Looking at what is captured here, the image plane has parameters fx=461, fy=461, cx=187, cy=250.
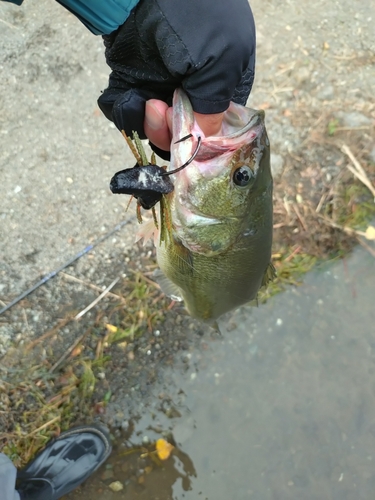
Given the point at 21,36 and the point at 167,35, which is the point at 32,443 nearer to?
the point at 167,35

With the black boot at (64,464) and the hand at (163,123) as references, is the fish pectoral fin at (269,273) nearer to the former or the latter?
the hand at (163,123)

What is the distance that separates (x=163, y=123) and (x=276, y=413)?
1.94 metres

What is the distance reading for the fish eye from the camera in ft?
5.09

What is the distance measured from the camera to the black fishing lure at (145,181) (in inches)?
53.1

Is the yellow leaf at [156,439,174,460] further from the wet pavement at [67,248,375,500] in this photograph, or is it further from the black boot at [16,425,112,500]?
the black boot at [16,425,112,500]

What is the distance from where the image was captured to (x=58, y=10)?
333 cm

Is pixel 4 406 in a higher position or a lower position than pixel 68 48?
lower

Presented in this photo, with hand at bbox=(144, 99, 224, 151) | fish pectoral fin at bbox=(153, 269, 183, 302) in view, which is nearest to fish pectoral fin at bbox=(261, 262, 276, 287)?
fish pectoral fin at bbox=(153, 269, 183, 302)

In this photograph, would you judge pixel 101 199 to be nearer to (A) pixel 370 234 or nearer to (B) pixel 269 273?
(B) pixel 269 273

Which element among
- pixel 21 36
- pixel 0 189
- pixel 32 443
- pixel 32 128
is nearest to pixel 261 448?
pixel 32 443

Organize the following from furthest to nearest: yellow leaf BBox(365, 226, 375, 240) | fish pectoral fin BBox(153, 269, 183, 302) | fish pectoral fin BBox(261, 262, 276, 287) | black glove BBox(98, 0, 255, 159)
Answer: yellow leaf BBox(365, 226, 375, 240) → fish pectoral fin BBox(153, 269, 183, 302) → fish pectoral fin BBox(261, 262, 276, 287) → black glove BBox(98, 0, 255, 159)

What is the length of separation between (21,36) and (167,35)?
7.98ft

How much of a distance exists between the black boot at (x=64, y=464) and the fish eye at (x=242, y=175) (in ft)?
5.81

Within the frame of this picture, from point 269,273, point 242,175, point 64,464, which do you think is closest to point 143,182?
point 242,175
